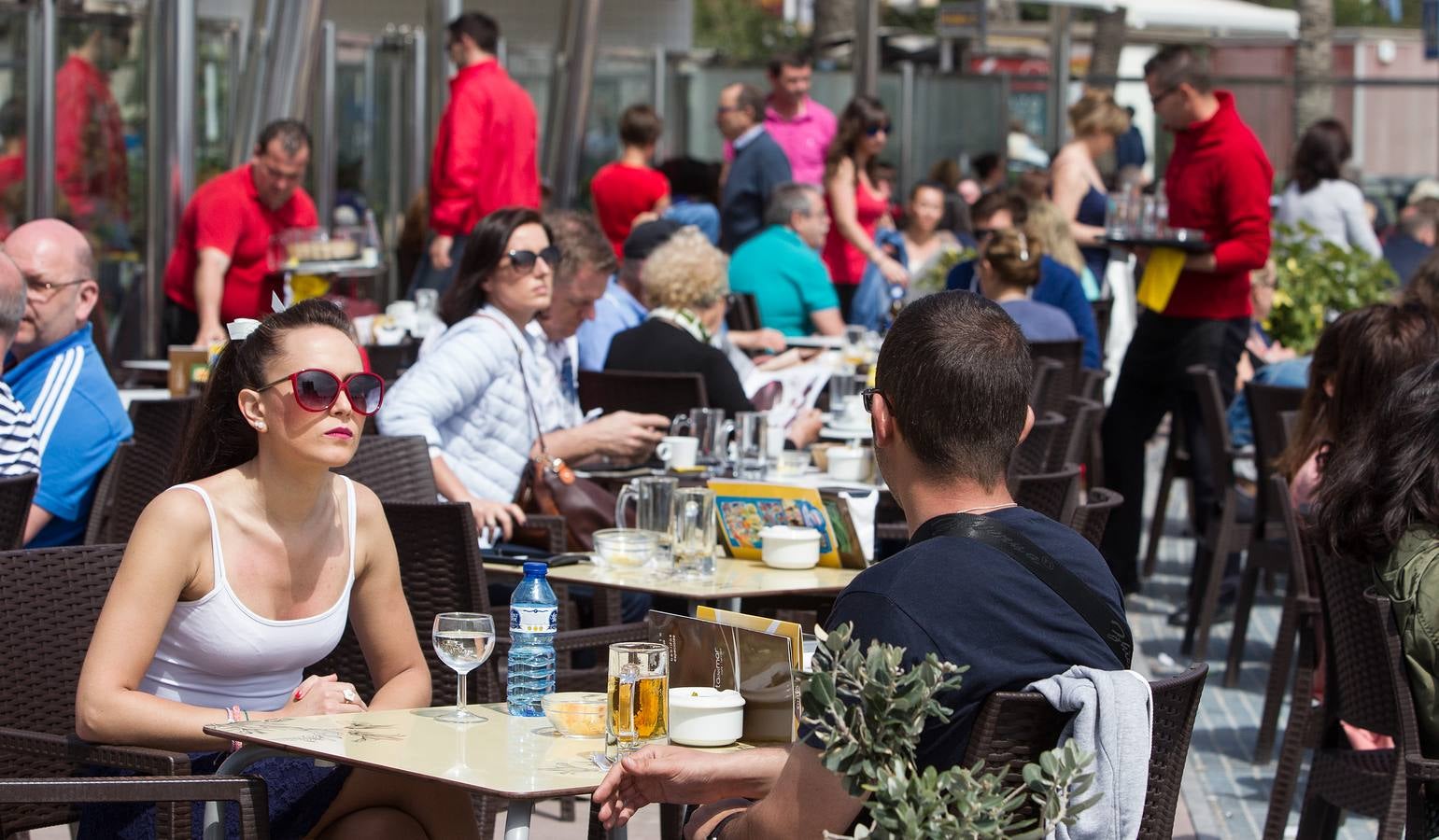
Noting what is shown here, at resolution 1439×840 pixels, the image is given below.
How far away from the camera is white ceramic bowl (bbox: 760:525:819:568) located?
429 cm

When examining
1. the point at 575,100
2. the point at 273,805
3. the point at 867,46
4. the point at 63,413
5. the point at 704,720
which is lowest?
the point at 273,805

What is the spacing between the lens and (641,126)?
1088 centimetres

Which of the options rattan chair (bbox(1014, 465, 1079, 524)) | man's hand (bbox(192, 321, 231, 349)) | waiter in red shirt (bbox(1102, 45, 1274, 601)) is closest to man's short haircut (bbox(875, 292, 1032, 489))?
rattan chair (bbox(1014, 465, 1079, 524))

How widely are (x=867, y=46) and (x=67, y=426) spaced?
38.0 ft

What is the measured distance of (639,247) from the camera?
779 centimetres

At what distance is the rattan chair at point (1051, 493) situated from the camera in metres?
4.49

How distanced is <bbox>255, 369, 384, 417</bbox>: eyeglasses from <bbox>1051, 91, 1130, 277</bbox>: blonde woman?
7.84 meters

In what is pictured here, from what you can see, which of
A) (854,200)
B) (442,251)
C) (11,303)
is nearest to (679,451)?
(11,303)

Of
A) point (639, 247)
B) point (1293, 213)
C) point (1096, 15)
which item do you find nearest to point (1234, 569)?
point (639, 247)

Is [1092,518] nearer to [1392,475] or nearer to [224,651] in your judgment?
[1392,475]

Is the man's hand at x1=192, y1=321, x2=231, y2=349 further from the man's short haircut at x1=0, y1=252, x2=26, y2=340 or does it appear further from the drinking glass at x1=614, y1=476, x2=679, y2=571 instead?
the drinking glass at x1=614, y1=476, x2=679, y2=571

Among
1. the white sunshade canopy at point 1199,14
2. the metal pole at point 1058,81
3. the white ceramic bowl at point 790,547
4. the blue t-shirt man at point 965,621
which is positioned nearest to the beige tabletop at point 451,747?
the blue t-shirt man at point 965,621

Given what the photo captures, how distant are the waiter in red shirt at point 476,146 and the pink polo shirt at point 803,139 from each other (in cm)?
308

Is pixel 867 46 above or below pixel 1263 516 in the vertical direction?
above
